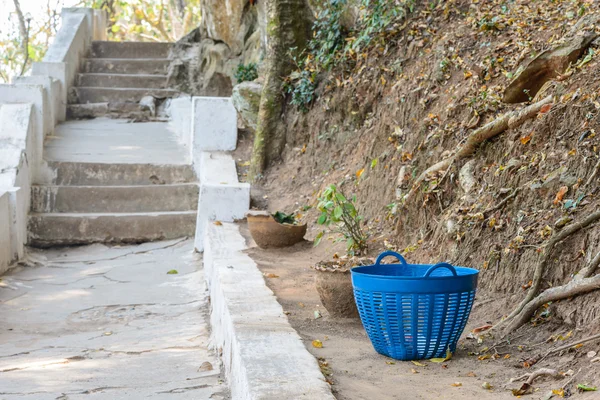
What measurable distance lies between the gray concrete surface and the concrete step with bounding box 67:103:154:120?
0.21 metres

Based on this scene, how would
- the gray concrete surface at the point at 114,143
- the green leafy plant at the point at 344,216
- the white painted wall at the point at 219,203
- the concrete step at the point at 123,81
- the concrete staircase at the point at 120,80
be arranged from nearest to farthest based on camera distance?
the green leafy plant at the point at 344,216
the white painted wall at the point at 219,203
the gray concrete surface at the point at 114,143
the concrete staircase at the point at 120,80
the concrete step at the point at 123,81

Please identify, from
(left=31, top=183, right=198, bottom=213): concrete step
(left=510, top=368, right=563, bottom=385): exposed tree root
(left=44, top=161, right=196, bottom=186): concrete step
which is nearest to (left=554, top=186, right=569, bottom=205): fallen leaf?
(left=510, top=368, right=563, bottom=385): exposed tree root

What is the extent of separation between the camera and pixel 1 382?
393cm

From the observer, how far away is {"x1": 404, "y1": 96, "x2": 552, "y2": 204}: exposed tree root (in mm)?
4691

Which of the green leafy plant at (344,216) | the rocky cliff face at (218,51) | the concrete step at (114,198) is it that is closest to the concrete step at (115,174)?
the concrete step at (114,198)

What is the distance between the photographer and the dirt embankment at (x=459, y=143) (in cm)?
400

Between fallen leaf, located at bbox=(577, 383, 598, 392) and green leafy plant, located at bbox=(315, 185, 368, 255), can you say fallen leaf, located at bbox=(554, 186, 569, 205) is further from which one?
green leafy plant, located at bbox=(315, 185, 368, 255)

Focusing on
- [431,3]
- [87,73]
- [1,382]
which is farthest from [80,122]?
[1,382]

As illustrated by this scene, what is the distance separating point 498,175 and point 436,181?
2.19 feet

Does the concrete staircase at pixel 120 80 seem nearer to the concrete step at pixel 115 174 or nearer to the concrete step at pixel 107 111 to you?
the concrete step at pixel 107 111

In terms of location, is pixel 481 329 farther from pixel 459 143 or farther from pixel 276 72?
pixel 276 72

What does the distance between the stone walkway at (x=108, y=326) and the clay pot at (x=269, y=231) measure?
670 millimetres

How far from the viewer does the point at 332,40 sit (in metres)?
8.33

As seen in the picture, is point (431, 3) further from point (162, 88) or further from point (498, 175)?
point (162, 88)
